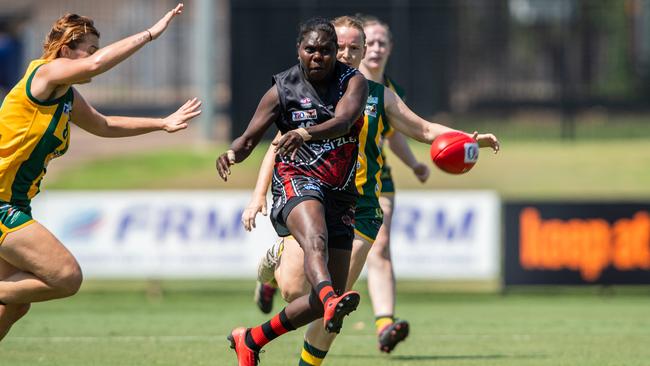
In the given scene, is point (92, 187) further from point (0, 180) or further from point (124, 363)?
point (0, 180)

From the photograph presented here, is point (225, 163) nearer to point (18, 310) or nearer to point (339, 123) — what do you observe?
point (339, 123)

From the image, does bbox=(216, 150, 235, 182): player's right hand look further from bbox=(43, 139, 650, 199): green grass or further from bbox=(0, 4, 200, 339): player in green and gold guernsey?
bbox=(43, 139, 650, 199): green grass

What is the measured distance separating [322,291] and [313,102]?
113 centimetres

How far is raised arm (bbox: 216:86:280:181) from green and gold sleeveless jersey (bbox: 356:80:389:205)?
3.09 ft

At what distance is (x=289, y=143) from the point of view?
6.75m

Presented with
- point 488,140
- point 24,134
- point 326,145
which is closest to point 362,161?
point 488,140

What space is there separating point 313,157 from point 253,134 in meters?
0.37

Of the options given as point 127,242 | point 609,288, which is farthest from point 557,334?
point 127,242

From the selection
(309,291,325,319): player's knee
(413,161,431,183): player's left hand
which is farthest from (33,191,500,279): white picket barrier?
(309,291,325,319): player's knee

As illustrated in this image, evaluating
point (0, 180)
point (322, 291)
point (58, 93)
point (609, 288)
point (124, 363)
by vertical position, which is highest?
point (58, 93)

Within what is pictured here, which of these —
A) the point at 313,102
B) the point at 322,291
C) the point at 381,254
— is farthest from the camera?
the point at 381,254

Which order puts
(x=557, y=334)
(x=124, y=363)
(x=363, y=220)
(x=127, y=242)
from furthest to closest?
(x=127, y=242), (x=557, y=334), (x=124, y=363), (x=363, y=220)

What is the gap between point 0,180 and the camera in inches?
291

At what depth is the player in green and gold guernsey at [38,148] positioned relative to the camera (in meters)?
7.28
